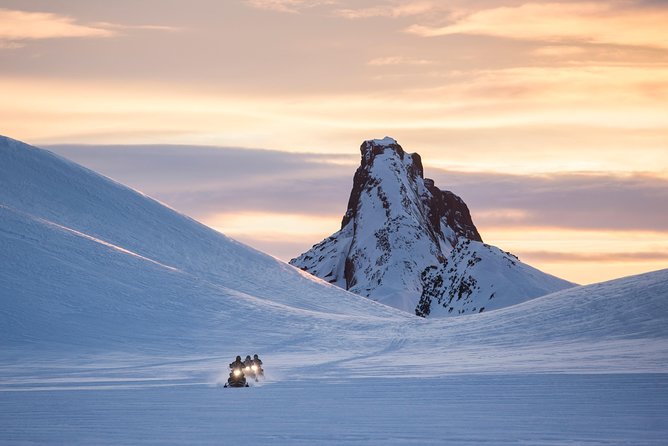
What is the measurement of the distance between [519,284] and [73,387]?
359ft

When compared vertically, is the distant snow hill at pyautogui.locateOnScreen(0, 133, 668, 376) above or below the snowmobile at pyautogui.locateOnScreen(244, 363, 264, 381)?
above

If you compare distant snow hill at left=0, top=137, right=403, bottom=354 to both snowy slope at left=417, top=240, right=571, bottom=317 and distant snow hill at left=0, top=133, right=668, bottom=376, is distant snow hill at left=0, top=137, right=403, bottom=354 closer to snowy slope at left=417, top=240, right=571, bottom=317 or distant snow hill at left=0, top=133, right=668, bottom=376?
distant snow hill at left=0, top=133, right=668, bottom=376

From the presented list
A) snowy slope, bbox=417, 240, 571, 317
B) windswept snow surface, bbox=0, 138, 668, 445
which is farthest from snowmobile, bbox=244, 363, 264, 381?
snowy slope, bbox=417, 240, 571, 317

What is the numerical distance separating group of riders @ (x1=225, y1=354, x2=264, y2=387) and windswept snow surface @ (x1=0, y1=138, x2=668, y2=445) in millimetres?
826

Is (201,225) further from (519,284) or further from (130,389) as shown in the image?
(130,389)

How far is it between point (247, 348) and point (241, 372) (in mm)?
25864

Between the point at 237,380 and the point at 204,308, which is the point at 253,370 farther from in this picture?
the point at 204,308

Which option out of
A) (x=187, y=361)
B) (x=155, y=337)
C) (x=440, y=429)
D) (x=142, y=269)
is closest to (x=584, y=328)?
(x=187, y=361)

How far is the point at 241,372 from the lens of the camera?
126 feet

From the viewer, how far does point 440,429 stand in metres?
24.0

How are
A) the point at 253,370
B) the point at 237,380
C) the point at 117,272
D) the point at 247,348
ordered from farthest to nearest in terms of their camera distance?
the point at 117,272, the point at 247,348, the point at 253,370, the point at 237,380

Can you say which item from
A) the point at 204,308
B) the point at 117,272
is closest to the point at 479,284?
the point at 117,272

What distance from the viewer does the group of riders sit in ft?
125

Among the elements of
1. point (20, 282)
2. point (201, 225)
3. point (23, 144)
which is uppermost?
point (23, 144)
